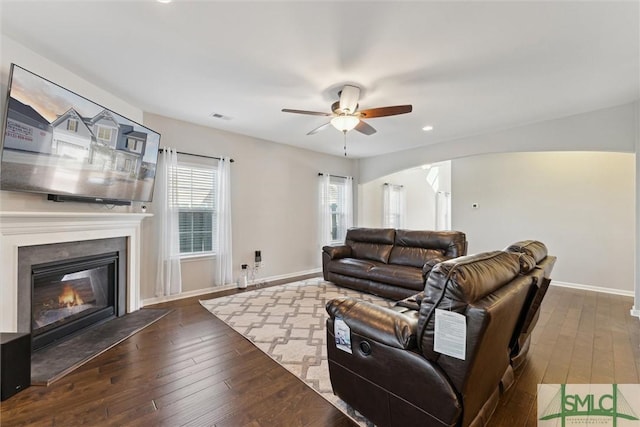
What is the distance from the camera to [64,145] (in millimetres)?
2400

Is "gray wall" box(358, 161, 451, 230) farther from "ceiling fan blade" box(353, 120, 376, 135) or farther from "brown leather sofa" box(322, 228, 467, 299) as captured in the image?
"ceiling fan blade" box(353, 120, 376, 135)

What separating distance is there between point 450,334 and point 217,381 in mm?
1765

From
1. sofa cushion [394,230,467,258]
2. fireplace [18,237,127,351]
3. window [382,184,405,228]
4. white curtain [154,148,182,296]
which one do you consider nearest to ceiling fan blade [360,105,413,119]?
sofa cushion [394,230,467,258]

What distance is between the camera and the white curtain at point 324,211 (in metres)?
5.89

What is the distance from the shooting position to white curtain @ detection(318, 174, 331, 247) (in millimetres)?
5887

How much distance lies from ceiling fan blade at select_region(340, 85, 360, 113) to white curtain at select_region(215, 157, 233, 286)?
2.38 metres

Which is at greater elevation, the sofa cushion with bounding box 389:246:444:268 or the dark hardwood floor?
the sofa cushion with bounding box 389:246:444:268

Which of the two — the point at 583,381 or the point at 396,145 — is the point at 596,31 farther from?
the point at 396,145

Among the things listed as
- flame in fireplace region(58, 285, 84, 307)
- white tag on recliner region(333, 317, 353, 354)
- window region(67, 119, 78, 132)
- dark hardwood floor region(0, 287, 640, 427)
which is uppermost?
window region(67, 119, 78, 132)

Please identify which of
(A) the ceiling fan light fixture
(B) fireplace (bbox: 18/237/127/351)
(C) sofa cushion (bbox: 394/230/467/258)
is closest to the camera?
(B) fireplace (bbox: 18/237/127/351)

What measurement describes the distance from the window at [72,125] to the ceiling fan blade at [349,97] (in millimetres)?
2558

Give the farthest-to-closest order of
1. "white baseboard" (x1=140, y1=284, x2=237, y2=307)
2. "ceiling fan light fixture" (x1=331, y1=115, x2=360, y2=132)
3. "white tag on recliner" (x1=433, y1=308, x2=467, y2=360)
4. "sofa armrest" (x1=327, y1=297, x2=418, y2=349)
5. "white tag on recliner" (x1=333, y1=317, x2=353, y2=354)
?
"white baseboard" (x1=140, y1=284, x2=237, y2=307), "ceiling fan light fixture" (x1=331, y1=115, x2=360, y2=132), "white tag on recliner" (x1=333, y1=317, x2=353, y2=354), "sofa armrest" (x1=327, y1=297, x2=418, y2=349), "white tag on recliner" (x1=433, y1=308, x2=467, y2=360)

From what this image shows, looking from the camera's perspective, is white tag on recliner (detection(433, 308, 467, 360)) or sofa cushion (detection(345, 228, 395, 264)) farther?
sofa cushion (detection(345, 228, 395, 264))

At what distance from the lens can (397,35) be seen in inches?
81.1
